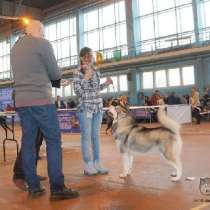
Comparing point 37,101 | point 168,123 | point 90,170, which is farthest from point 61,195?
point 168,123

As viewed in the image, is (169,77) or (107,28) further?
(107,28)

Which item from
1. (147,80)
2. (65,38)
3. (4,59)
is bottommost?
(147,80)

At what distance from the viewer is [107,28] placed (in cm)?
2894

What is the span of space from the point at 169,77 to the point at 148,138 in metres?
20.4

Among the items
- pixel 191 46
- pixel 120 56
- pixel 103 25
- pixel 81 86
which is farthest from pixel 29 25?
pixel 103 25

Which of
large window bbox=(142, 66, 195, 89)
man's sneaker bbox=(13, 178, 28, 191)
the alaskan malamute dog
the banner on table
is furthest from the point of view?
large window bbox=(142, 66, 195, 89)

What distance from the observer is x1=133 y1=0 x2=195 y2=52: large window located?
78.6ft

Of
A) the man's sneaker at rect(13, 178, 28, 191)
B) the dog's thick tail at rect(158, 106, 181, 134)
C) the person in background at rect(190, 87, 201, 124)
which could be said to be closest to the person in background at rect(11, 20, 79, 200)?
the man's sneaker at rect(13, 178, 28, 191)

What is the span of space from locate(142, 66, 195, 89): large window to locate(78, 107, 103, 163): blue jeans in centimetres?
1917

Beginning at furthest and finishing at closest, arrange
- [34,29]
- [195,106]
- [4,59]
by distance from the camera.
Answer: [4,59] → [195,106] → [34,29]

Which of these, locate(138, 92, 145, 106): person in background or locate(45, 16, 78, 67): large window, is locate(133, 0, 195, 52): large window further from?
locate(45, 16, 78, 67): large window

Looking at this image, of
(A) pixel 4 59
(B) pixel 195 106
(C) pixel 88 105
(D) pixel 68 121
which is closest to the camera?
(C) pixel 88 105

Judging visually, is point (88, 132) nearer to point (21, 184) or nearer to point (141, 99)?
point (21, 184)

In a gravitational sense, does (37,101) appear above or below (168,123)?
above
